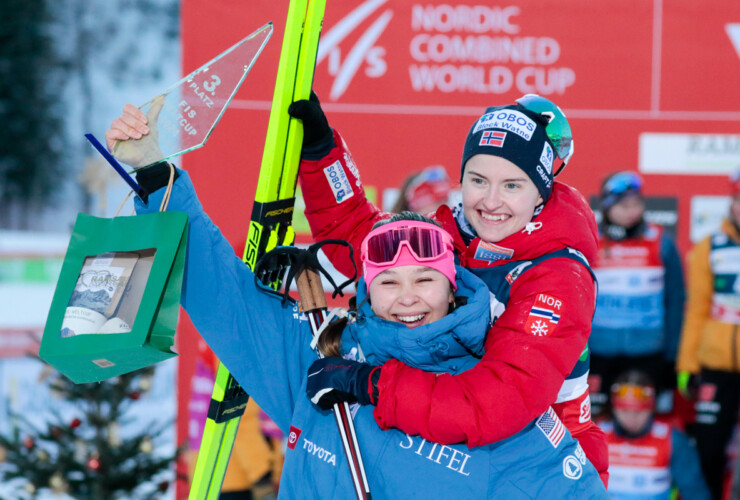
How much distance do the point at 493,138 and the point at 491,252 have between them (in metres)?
0.27

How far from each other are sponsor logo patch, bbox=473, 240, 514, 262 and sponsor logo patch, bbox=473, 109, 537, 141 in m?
0.27

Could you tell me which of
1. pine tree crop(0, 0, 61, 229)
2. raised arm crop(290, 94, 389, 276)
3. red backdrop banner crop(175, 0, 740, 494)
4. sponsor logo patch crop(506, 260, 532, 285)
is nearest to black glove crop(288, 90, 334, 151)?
raised arm crop(290, 94, 389, 276)

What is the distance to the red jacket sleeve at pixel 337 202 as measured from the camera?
2404 millimetres

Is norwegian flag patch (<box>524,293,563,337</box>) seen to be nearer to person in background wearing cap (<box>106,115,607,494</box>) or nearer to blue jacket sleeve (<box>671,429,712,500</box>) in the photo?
person in background wearing cap (<box>106,115,607,494</box>)

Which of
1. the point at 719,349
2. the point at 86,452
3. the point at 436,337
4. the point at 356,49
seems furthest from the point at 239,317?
the point at 719,349

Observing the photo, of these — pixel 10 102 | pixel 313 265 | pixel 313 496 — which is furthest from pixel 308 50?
pixel 10 102

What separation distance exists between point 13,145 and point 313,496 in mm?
4365

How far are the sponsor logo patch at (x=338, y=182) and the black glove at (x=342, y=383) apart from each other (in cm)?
74

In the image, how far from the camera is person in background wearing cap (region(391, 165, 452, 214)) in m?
4.41

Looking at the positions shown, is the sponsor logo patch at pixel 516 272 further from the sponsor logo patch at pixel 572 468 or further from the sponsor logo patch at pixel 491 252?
the sponsor logo patch at pixel 572 468

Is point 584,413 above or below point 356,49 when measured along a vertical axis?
below

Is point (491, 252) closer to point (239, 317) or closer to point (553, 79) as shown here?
point (239, 317)

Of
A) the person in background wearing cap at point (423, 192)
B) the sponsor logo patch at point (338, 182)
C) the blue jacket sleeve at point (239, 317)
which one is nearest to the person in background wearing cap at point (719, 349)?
the person in background wearing cap at point (423, 192)

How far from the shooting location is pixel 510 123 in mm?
2082
